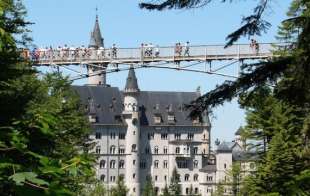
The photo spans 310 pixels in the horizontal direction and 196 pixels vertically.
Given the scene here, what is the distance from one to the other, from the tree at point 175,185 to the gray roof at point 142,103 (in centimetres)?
1042

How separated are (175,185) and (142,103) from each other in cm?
1914

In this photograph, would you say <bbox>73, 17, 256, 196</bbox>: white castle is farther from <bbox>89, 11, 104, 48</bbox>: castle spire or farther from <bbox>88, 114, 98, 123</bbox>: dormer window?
<bbox>89, 11, 104, 48</bbox>: castle spire

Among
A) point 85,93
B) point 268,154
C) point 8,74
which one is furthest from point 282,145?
point 85,93

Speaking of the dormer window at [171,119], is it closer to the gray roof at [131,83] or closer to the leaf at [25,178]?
the gray roof at [131,83]

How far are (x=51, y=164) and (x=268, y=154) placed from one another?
3219cm

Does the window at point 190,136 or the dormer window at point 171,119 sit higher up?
the dormer window at point 171,119

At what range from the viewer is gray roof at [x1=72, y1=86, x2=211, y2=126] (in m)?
135

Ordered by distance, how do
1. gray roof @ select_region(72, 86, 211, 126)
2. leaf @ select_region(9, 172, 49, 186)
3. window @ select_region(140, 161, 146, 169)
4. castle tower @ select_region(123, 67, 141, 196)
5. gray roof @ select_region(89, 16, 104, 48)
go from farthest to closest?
gray roof @ select_region(89, 16, 104, 48) < window @ select_region(140, 161, 146, 169) < castle tower @ select_region(123, 67, 141, 196) < gray roof @ select_region(72, 86, 211, 126) < leaf @ select_region(9, 172, 49, 186)

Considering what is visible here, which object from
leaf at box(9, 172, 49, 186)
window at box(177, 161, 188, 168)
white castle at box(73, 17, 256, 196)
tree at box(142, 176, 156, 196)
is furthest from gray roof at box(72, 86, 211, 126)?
leaf at box(9, 172, 49, 186)

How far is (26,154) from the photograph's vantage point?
5.74 m

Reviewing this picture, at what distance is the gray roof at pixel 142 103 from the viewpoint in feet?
444

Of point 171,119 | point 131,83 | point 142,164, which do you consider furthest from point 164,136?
point 131,83

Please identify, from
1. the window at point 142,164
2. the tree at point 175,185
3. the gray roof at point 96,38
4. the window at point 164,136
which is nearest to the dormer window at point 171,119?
the window at point 164,136

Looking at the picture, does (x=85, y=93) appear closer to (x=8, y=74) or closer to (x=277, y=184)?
(x=277, y=184)
